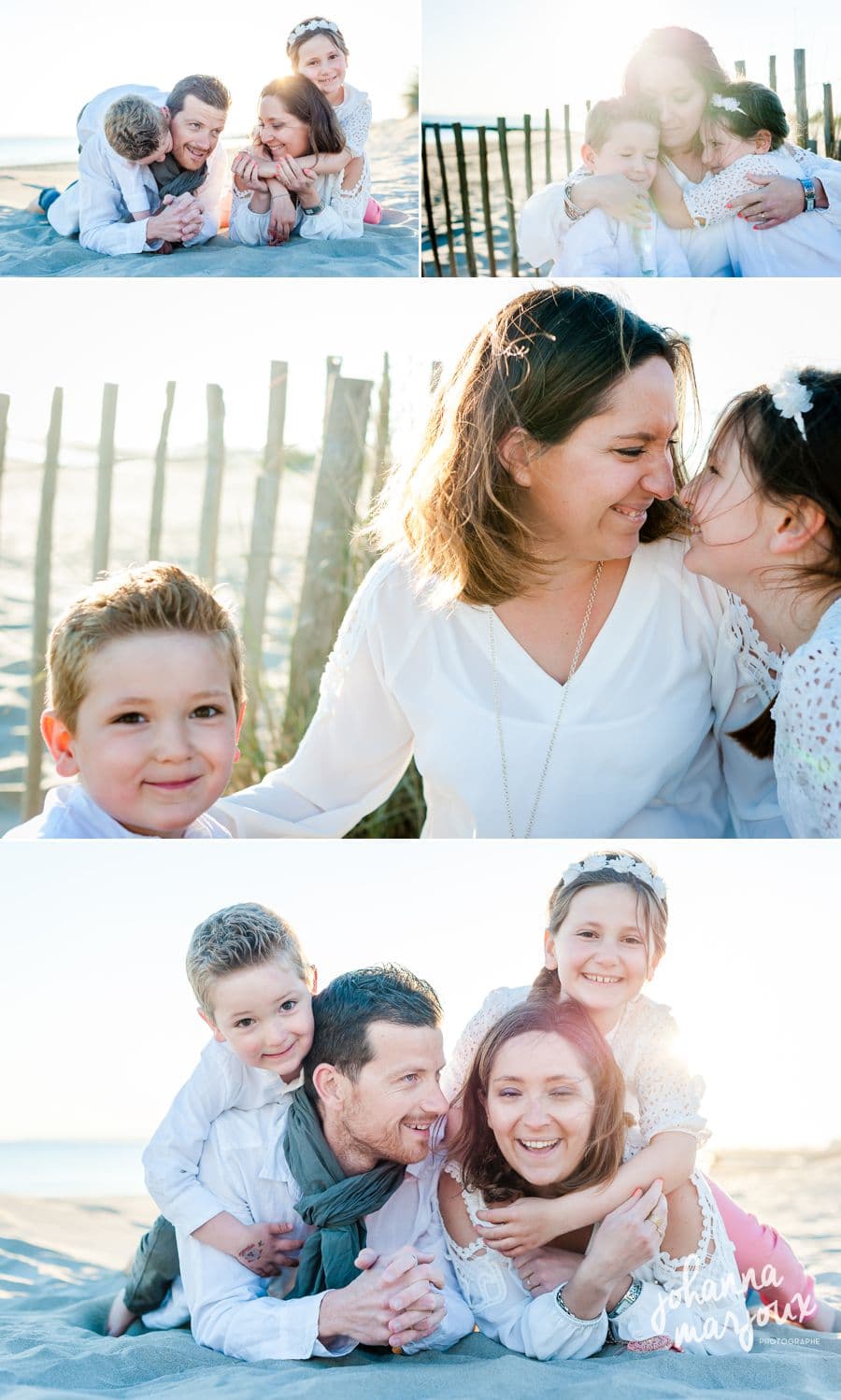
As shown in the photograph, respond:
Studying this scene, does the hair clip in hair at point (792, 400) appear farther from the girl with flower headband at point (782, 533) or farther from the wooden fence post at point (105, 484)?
the wooden fence post at point (105, 484)

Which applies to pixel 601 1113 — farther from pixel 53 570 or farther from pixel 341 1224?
pixel 53 570

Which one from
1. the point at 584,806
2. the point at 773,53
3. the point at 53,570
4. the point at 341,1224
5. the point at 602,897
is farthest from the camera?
the point at 53,570

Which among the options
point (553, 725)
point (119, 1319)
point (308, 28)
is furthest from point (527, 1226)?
point (308, 28)

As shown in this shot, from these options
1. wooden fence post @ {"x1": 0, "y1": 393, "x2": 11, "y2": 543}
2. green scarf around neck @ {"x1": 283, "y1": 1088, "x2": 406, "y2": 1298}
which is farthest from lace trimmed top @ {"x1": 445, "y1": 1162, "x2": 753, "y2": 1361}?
wooden fence post @ {"x1": 0, "y1": 393, "x2": 11, "y2": 543}

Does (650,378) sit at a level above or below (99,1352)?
above

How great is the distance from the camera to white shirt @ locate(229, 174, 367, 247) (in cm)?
233

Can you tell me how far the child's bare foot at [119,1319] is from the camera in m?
1.81

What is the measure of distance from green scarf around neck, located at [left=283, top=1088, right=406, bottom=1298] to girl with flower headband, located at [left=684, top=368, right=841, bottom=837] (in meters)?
0.76

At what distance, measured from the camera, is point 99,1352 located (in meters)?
1.76

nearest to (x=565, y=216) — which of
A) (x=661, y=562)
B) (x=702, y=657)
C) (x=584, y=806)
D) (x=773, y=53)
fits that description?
(x=773, y=53)

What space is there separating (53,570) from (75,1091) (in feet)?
5.24

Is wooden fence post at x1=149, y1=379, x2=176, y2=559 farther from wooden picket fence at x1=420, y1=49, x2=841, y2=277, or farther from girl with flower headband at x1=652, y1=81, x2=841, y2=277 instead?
girl with flower headband at x1=652, y1=81, x2=841, y2=277

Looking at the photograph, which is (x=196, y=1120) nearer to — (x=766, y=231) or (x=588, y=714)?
(x=588, y=714)

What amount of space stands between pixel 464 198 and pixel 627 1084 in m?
1.48
